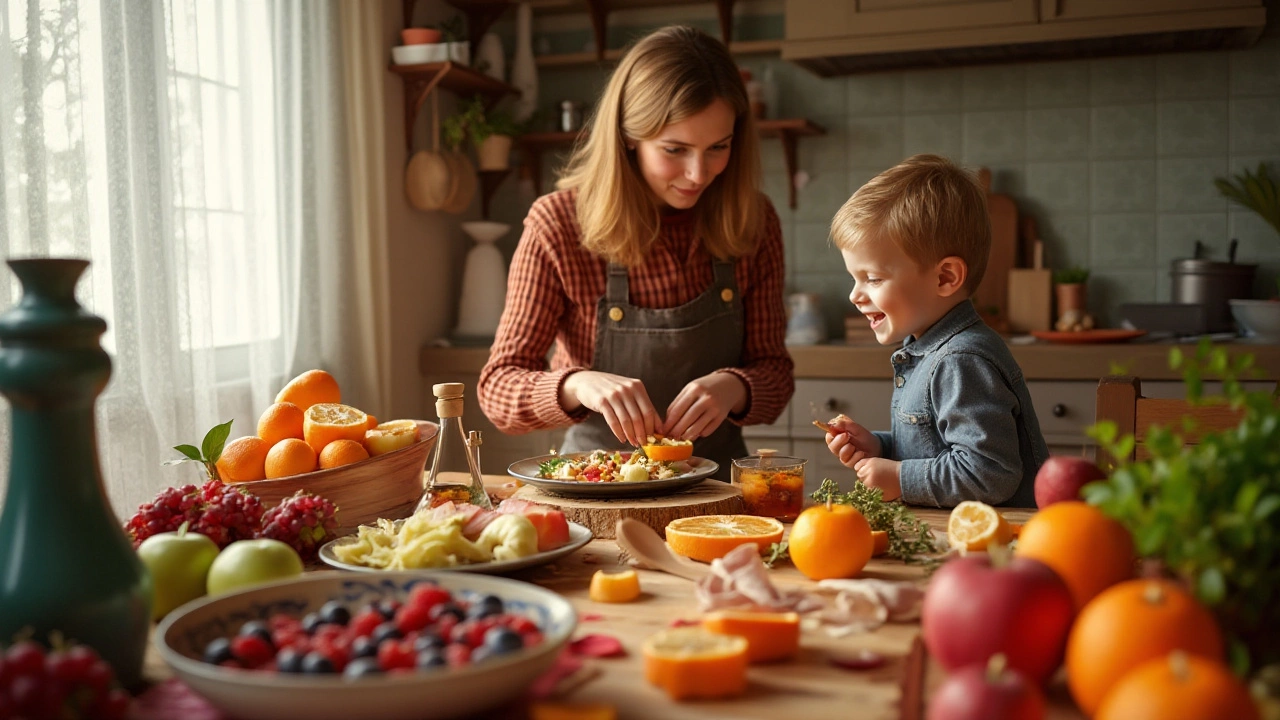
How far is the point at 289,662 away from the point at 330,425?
1.95 ft

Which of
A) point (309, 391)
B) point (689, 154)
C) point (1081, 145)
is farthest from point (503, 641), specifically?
point (1081, 145)

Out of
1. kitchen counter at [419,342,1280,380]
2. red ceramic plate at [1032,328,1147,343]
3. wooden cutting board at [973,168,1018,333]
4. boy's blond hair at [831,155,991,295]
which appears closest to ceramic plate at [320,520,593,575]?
boy's blond hair at [831,155,991,295]

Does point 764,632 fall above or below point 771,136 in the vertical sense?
below

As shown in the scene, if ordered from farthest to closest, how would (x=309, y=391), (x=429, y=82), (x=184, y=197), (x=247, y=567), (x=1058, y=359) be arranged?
1. (x=429, y=82)
2. (x=1058, y=359)
3. (x=184, y=197)
4. (x=309, y=391)
5. (x=247, y=567)

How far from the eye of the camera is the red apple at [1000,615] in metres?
0.72

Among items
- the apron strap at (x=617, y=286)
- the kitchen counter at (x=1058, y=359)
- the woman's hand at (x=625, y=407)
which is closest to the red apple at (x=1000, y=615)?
the woman's hand at (x=625, y=407)

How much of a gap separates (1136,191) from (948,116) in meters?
0.65

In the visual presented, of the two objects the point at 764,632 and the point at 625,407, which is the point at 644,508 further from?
the point at 764,632

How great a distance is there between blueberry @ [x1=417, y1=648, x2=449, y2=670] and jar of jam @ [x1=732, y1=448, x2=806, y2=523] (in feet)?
2.23

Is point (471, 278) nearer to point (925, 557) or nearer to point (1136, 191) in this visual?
point (1136, 191)

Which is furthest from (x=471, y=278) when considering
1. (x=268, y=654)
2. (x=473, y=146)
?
(x=268, y=654)

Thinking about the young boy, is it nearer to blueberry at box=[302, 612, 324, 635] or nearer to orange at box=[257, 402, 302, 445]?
orange at box=[257, 402, 302, 445]

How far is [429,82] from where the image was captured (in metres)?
3.43

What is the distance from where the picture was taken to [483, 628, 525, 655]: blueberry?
29.3 inches
